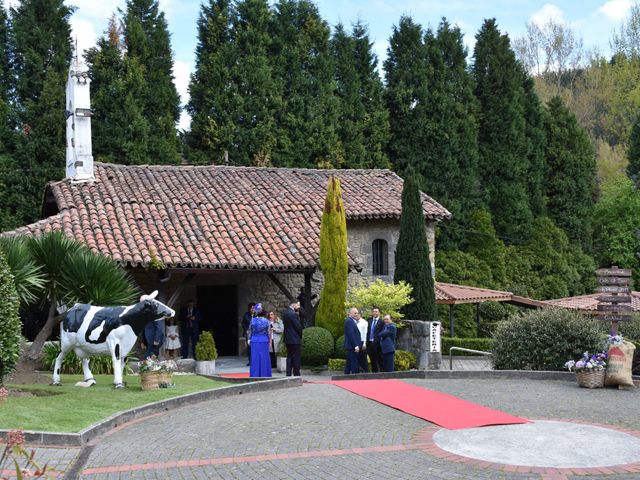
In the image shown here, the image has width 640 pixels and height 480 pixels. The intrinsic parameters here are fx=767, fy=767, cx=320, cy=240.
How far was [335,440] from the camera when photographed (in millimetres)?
9508

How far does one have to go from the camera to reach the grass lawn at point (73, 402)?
32.1ft

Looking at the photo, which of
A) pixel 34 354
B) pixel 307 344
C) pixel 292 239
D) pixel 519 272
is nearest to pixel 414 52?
pixel 519 272

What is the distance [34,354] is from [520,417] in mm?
9037

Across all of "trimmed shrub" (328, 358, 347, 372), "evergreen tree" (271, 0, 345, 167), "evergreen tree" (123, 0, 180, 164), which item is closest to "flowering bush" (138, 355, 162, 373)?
"trimmed shrub" (328, 358, 347, 372)

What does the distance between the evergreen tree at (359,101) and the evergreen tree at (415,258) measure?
11076 mm

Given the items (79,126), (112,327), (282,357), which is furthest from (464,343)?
(112,327)

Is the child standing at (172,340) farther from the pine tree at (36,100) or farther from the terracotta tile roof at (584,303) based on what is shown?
the terracotta tile roof at (584,303)

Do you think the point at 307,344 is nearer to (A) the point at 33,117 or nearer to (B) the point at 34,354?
(B) the point at 34,354

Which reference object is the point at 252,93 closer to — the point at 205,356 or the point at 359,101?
the point at 359,101

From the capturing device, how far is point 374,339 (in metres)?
18.0

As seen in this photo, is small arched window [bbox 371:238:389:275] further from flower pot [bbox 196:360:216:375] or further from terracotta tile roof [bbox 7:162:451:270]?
flower pot [bbox 196:360:216:375]

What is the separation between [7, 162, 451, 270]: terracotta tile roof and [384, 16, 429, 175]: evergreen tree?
7.89 m

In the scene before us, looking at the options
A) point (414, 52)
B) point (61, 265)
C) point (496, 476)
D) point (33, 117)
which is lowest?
point (496, 476)

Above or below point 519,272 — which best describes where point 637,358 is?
below
